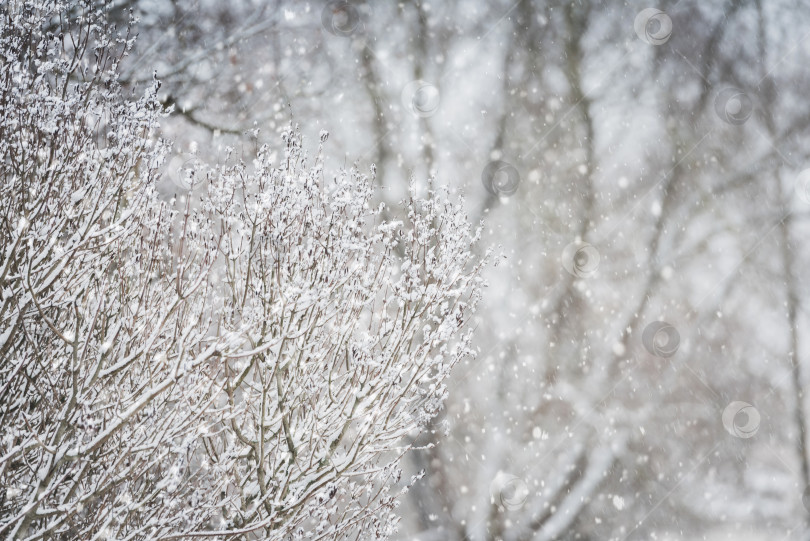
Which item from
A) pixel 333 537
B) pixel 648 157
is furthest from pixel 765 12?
pixel 333 537

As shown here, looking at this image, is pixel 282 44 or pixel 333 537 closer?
pixel 333 537

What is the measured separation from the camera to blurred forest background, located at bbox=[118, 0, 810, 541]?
7676mm

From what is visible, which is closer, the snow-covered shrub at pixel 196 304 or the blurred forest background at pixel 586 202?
the snow-covered shrub at pixel 196 304

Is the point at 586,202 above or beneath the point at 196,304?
beneath

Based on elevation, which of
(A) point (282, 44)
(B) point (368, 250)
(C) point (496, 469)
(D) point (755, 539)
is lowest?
(D) point (755, 539)

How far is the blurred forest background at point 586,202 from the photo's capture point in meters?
7.68

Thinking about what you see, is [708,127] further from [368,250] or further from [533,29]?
[368,250]

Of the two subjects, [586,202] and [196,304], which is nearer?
[196,304]

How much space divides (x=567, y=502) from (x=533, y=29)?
712 centimetres

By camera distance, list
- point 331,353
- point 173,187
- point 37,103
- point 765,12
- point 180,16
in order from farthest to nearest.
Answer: point 765,12
point 180,16
point 173,187
point 331,353
point 37,103

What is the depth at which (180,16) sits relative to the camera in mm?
8352

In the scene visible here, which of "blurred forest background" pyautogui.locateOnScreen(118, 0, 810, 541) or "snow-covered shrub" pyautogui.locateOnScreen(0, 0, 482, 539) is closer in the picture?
"snow-covered shrub" pyautogui.locateOnScreen(0, 0, 482, 539)

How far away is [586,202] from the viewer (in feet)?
28.3

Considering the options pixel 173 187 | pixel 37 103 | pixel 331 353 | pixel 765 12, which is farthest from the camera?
pixel 765 12
